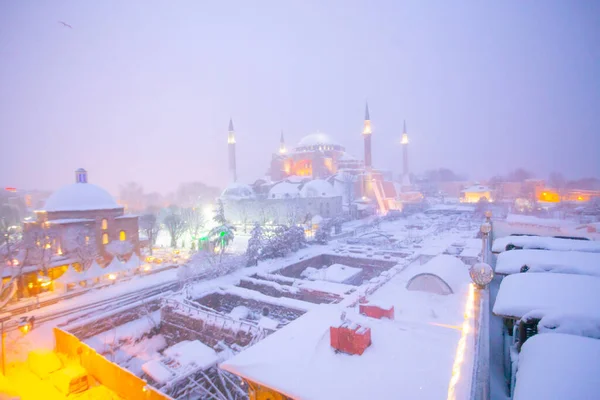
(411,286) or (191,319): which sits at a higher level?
(411,286)

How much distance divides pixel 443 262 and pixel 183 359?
9.82 meters

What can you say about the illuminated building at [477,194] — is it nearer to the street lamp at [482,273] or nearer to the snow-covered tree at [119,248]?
the snow-covered tree at [119,248]

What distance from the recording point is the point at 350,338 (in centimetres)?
529

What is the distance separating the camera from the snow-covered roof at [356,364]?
4324mm

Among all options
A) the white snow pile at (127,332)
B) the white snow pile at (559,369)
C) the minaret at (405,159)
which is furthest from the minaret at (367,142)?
the white snow pile at (559,369)

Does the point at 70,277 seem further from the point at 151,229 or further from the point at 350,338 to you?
the point at 350,338

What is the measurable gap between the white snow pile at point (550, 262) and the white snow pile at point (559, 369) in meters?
2.52

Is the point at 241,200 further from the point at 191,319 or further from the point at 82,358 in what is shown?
the point at 82,358

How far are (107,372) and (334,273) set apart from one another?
12.2 meters

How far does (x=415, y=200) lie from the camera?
190ft

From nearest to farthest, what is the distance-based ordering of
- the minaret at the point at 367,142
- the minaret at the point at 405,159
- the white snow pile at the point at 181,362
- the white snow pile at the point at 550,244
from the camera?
the white snow pile at the point at 550,244 < the white snow pile at the point at 181,362 < the minaret at the point at 367,142 < the minaret at the point at 405,159

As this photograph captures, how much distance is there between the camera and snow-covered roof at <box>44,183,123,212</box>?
73.1 feet

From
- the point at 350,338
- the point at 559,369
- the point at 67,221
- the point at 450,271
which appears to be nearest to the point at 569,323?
the point at 559,369

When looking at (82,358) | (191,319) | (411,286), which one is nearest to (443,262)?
(411,286)
